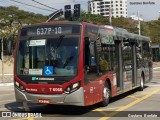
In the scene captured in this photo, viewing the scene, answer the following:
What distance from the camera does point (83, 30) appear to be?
11352 mm

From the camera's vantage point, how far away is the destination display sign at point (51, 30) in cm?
1141

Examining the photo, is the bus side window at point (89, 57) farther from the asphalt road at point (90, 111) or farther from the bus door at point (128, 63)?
the bus door at point (128, 63)

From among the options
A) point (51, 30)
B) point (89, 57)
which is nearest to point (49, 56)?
point (51, 30)

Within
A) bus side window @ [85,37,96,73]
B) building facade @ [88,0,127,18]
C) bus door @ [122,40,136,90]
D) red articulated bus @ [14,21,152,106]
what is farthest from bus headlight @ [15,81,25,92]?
building facade @ [88,0,127,18]

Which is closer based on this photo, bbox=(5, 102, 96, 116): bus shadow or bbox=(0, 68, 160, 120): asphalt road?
bbox=(0, 68, 160, 120): asphalt road

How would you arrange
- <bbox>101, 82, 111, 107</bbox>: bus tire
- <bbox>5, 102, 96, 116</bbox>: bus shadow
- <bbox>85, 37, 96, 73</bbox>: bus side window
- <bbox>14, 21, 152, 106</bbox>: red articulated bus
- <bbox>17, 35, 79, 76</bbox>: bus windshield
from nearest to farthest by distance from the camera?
1. <bbox>14, 21, 152, 106</bbox>: red articulated bus
2. <bbox>17, 35, 79, 76</bbox>: bus windshield
3. <bbox>85, 37, 96, 73</bbox>: bus side window
4. <bbox>5, 102, 96, 116</bbox>: bus shadow
5. <bbox>101, 82, 111, 107</bbox>: bus tire

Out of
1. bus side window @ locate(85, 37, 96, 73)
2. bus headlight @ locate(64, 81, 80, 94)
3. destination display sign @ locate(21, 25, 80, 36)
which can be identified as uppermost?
destination display sign @ locate(21, 25, 80, 36)

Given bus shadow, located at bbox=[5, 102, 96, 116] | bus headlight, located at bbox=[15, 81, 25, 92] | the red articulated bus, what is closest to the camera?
the red articulated bus

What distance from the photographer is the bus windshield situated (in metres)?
11.1

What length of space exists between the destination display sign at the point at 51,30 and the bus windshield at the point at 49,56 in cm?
18

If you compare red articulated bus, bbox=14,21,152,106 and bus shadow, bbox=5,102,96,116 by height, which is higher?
red articulated bus, bbox=14,21,152,106

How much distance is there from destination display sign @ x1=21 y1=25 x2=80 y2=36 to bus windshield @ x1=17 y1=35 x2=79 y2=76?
0.18 meters

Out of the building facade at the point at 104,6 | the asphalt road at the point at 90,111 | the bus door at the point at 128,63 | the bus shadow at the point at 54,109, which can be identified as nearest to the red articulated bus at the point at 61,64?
Answer: the asphalt road at the point at 90,111

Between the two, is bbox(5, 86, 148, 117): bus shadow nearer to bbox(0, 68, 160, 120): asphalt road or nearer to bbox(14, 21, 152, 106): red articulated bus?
bbox(0, 68, 160, 120): asphalt road
